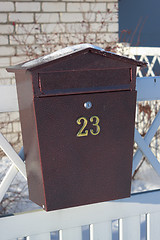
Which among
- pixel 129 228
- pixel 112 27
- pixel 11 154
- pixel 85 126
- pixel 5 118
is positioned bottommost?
pixel 5 118

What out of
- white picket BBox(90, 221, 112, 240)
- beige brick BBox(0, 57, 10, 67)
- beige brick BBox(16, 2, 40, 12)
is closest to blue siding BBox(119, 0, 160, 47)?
beige brick BBox(16, 2, 40, 12)

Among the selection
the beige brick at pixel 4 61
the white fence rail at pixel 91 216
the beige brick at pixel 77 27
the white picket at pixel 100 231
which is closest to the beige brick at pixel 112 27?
the beige brick at pixel 77 27

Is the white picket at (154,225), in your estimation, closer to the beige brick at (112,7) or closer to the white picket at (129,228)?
the white picket at (129,228)

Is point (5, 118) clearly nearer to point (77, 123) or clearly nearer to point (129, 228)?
point (129, 228)

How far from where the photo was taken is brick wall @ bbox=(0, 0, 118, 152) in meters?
5.42

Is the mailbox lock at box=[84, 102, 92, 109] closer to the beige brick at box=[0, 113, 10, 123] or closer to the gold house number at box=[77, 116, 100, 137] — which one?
the gold house number at box=[77, 116, 100, 137]

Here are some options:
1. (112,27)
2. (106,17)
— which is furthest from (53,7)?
→ (112,27)

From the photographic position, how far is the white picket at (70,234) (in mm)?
1976

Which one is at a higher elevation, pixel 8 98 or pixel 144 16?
pixel 144 16

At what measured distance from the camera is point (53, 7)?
5.56m

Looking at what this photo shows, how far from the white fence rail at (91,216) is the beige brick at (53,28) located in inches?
142

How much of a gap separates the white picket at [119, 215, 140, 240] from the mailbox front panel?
0.26 metres

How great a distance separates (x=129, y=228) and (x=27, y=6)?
153 inches

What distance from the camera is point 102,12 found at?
5793mm
